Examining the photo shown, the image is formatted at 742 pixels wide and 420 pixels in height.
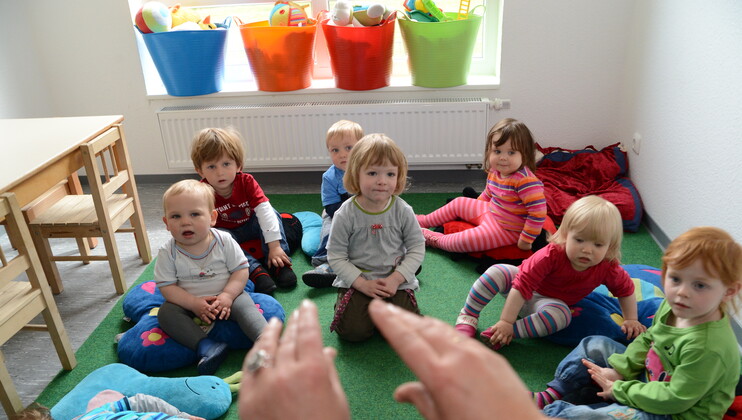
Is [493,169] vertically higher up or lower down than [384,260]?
higher up

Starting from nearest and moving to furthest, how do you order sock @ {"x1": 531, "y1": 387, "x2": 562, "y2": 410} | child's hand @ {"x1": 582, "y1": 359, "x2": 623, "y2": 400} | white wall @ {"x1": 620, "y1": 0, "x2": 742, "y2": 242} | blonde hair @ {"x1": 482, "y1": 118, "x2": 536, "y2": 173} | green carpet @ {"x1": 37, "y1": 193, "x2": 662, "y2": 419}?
child's hand @ {"x1": 582, "y1": 359, "x2": 623, "y2": 400} < sock @ {"x1": 531, "y1": 387, "x2": 562, "y2": 410} < green carpet @ {"x1": 37, "y1": 193, "x2": 662, "y2": 419} < white wall @ {"x1": 620, "y1": 0, "x2": 742, "y2": 242} < blonde hair @ {"x1": 482, "y1": 118, "x2": 536, "y2": 173}

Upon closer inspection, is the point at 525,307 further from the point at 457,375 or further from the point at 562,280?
the point at 457,375

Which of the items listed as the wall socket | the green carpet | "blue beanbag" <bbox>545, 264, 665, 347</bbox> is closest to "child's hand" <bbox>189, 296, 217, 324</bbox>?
the green carpet

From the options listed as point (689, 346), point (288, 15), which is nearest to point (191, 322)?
point (689, 346)

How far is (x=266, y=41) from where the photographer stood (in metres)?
3.25

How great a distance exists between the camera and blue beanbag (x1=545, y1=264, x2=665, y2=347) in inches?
76.2

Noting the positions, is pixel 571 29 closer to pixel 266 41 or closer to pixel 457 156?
pixel 457 156

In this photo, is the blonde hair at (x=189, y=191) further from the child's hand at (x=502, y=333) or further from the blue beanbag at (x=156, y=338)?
the child's hand at (x=502, y=333)

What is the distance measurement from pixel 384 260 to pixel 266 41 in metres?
1.79

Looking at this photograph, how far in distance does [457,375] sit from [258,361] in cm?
15

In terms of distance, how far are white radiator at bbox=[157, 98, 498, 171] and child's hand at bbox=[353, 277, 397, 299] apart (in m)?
1.50

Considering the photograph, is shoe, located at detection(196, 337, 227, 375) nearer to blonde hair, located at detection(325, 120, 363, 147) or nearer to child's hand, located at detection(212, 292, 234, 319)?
child's hand, located at detection(212, 292, 234, 319)

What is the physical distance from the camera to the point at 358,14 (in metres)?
3.16

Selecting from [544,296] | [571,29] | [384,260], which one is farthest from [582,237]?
[571,29]
